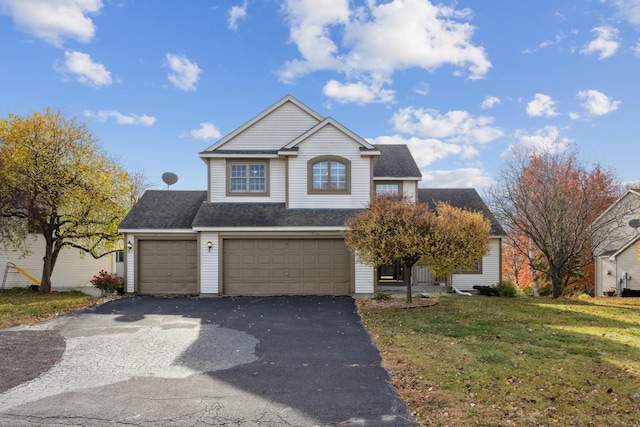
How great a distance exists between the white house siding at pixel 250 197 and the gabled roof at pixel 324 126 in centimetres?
106

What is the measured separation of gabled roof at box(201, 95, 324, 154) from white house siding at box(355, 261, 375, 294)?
22.7 feet

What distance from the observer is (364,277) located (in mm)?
16172

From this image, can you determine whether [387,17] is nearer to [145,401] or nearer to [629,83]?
[629,83]

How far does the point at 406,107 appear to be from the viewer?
19938 mm

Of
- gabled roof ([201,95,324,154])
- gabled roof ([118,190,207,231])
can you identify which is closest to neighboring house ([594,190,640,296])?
gabled roof ([201,95,324,154])

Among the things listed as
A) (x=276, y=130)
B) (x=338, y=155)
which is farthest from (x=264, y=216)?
(x=276, y=130)

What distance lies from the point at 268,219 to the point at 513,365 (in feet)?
36.6

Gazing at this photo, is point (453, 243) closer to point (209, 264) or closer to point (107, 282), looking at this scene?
point (209, 264)

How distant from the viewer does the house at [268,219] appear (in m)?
16.2

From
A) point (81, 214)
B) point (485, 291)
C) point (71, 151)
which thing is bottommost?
point (485, 291)

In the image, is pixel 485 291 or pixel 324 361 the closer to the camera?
pixel 324 361

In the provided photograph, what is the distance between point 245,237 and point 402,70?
10435 mm

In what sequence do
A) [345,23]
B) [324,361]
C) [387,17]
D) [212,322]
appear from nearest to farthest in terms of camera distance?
[324,361], [212,322], [387,17], [345,23]

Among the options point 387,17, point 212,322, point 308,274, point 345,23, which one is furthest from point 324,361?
point 345,23
